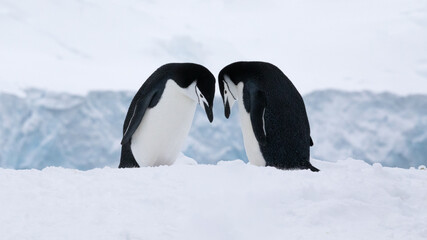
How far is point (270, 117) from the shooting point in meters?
2.68

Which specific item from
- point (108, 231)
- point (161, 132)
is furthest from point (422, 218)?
point (161, 132)

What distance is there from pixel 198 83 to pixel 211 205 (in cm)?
131

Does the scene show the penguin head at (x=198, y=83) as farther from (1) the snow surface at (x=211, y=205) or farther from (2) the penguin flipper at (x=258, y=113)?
(1) the snow surface at (x=211, y=205)

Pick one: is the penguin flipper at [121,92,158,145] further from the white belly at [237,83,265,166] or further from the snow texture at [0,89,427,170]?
the snow texture at [0,89,427,170]

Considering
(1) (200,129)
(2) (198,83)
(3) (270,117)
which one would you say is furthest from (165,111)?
(1) (200,129)

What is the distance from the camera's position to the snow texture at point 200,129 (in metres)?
11.6

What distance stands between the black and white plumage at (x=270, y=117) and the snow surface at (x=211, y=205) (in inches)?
23.2

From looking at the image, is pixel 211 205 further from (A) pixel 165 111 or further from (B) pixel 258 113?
(A) pixel 165 111

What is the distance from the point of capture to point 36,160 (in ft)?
38.6

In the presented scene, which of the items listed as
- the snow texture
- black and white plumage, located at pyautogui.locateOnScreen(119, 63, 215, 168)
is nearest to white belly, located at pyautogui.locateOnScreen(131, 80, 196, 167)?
black and white plumage, located at pyautogui.locateOnScreen(119, 63, 215, 168)

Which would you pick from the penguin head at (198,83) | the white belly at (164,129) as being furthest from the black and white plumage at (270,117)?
the white belly at (164,129)

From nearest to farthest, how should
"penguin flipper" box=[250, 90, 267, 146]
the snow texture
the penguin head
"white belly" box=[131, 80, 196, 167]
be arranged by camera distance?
1. "penguin flipper" box=[250, 90, 267, 146]
2. the penguin head
3. "white belly" box=[131, 80, 196, 167]
4. the snow texture

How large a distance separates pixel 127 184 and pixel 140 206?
0.23m

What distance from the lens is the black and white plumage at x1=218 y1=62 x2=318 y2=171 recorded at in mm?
2674
